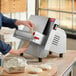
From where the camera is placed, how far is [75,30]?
447 centimetres

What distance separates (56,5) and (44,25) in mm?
1796

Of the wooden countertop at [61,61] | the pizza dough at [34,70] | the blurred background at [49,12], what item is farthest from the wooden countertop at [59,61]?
the blurred background at [49,12]

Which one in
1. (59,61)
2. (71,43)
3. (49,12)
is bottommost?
(71,43)

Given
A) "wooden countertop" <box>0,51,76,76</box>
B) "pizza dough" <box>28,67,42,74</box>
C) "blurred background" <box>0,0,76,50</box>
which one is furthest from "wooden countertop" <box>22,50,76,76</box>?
"blurred background" <box>0,0,76,50</box>

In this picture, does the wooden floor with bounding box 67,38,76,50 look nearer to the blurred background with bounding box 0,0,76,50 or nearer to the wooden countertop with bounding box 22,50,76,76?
the blurred background with bounding box 0,0,76,50

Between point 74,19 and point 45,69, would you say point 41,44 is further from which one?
point 74,19

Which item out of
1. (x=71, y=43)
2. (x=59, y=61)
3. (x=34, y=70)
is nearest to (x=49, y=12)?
(x=71, y=43)

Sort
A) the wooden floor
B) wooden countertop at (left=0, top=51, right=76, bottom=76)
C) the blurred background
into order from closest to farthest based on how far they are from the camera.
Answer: wooden countertop at (left=0, top=51, right=76, bottom=76) < the blurred background < the wooden floor

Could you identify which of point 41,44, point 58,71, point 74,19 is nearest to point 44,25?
point 41,44

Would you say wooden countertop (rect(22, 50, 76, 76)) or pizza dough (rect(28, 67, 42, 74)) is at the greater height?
pizza dough (rect(28, 67, 42, 74))

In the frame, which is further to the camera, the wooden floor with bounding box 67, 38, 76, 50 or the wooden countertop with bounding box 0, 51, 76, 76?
the wooden floor with bounding box 67, 38, 76, 50

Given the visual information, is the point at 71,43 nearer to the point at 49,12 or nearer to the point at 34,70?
the point at 49,12

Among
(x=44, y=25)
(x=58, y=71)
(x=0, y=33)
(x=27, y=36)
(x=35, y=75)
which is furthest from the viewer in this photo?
(x=0, y=33)

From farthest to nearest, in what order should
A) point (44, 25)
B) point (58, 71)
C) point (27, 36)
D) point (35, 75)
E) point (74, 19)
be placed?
point (74, 19)
point (44, 25)
point (27, 36)
point (58, 71)
point (35, 75)
